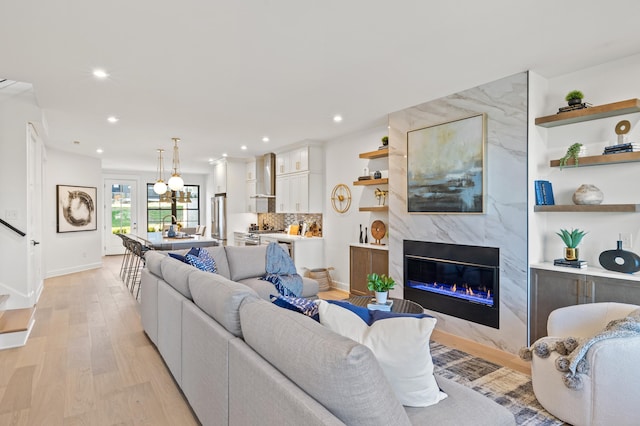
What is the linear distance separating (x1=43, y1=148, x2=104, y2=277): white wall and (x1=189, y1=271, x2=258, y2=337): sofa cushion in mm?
6772

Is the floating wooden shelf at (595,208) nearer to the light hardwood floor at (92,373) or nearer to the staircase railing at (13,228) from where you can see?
the light hardwood floor at (92,373)

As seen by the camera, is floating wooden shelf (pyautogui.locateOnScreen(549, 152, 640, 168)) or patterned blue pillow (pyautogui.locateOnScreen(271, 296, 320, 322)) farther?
floating wooden shelf (pyautogui.locateOnScreen(549, 152, 640, 168))

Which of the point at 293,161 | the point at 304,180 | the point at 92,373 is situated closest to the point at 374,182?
the point at 304,180

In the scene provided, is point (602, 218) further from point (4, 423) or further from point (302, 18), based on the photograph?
point (4, 423)

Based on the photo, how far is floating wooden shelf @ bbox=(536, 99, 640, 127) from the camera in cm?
288

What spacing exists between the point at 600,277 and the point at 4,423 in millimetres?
4487

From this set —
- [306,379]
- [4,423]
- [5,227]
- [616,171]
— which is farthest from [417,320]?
[5,227]

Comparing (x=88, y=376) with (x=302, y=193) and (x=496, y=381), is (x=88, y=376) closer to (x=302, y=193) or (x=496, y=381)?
(x=496, y=381)

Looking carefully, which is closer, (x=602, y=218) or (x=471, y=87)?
(x=602, y=218)

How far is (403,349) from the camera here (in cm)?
134

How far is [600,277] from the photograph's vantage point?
2.92 meters

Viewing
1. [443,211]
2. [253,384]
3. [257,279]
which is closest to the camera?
[253,384]

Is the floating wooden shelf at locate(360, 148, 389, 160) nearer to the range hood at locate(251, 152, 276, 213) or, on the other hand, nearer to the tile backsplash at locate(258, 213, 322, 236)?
the tile backsplash at locate(258, 213, 322, 236)

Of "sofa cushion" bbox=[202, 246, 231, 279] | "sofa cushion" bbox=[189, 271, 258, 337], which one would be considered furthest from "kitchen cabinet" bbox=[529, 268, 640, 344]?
"sofa cushion" bbox=[202, 246, 231, 279]
